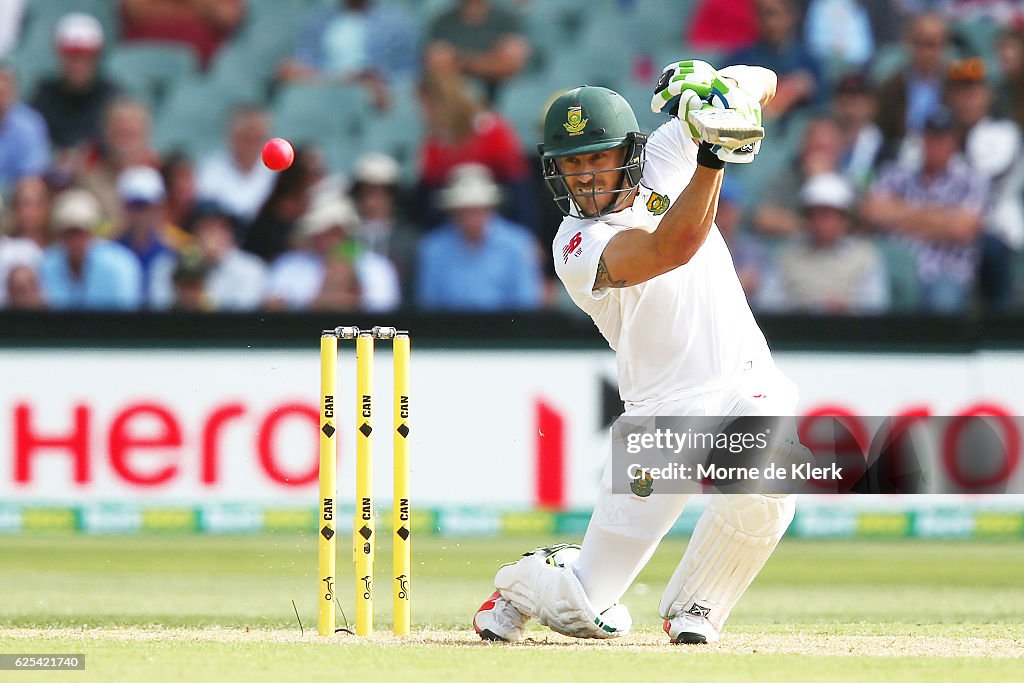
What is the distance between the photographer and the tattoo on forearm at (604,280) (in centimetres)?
484

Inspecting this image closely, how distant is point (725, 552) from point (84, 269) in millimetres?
6053

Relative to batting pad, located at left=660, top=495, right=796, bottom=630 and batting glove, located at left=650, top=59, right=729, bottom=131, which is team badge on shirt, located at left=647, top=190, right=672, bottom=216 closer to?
batting glove, located at left=650, top=59, right=729, bottom=131

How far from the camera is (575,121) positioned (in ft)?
16.7

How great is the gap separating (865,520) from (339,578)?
3306 millimetres

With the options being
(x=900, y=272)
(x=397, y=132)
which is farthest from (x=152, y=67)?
(x=900, y=272)

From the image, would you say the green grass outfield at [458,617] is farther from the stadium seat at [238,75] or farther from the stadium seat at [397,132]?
the stadium seat at [238,75]

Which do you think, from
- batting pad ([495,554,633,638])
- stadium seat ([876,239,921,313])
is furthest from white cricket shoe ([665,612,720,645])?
stadium seat ([876,239,921,313])

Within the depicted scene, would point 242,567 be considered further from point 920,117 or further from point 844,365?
point 920,117

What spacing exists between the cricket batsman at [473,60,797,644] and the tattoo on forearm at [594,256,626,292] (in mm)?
46

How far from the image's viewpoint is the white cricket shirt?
5.12 meters

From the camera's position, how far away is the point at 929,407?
926 centimetres

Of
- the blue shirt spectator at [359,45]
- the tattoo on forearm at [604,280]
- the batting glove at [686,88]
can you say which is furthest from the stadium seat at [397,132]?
the tattoo on forearm at [604,280]

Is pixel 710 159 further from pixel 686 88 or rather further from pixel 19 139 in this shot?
pixel 19 139

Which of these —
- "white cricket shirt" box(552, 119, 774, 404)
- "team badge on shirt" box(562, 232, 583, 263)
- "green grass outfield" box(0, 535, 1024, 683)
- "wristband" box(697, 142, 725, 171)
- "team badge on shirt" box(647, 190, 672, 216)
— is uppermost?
"wristband" box(697, 142, 725, 171)
